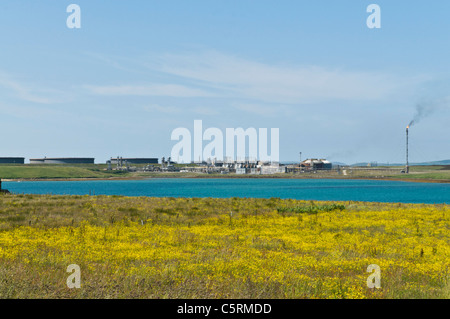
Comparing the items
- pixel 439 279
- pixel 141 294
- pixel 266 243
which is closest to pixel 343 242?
pixel 266 243

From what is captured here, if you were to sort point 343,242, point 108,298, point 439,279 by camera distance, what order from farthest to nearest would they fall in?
point 343,242 < point 439,279 < point 108,298

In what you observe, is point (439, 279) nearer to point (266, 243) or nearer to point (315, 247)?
point (315, 247)

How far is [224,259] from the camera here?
1489 cm

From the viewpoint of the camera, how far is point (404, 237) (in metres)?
22.6

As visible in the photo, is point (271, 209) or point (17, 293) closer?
point (17, 293)

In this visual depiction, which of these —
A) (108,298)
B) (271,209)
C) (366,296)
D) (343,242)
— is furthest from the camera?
(271,209)

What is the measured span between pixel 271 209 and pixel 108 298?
30.2 m

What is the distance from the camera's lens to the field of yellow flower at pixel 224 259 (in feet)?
36.1

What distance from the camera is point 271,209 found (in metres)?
39.2

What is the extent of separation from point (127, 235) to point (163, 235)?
1844 mm

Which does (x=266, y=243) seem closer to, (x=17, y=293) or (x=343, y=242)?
(x=343, y=242)

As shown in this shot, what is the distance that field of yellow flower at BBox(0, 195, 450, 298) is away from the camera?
1102 centimetres
